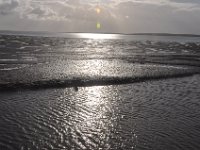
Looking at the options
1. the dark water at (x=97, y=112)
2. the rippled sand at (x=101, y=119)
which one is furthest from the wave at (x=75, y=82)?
the rippled sand at (x=101, y=119)

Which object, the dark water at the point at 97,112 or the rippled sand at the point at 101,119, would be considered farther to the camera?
the dark water at the point at 97,112

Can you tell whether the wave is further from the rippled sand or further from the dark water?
the rippled sand

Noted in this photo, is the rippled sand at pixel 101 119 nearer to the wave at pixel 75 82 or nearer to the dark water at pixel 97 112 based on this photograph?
the dark water at pixel 97 112

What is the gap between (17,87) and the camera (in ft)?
101

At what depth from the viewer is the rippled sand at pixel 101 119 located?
54.9 feet

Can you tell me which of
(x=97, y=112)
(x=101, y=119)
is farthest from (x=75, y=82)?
(x=101, y=119)

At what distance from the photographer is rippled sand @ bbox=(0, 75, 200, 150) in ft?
54.9

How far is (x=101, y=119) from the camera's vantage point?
2095cm

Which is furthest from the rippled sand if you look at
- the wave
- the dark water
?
the wave

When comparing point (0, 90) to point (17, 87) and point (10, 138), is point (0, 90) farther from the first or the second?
point (10, 138)

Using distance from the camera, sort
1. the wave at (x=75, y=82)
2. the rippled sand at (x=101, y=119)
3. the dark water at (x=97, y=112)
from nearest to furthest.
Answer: the rippled sand at (x=101, y=119), the dark water at (x=97, y=112), the wave at (x=75, y=82)

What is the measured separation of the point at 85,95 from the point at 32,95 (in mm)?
4735

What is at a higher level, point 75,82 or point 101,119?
point 75,82

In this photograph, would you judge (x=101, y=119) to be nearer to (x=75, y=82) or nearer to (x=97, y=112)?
(x=97, y=112)
